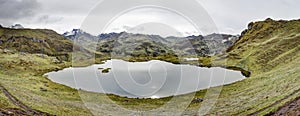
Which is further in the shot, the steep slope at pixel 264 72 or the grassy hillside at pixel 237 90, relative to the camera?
the steep slope at pixel 264 72

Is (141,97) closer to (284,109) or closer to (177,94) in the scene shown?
(177,94)

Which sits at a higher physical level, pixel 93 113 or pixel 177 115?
pixel 177 115

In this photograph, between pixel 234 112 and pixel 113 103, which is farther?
pixel 113 103

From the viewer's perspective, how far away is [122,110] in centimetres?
5359

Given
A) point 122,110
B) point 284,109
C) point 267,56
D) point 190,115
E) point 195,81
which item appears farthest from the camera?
point 267,56

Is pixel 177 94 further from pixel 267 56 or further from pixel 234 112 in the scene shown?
pixel 267 56

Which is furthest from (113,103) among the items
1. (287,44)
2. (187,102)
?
(287,44)

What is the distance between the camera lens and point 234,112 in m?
40.5

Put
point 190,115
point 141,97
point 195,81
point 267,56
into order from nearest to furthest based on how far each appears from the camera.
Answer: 1. point 190,115
2. point 141,97
3. point 195,81
4. point 267,56

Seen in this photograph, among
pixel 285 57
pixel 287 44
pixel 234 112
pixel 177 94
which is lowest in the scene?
pixel 234 112

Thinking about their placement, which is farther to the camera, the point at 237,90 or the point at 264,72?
the point at 264,72

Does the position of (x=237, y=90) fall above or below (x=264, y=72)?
below

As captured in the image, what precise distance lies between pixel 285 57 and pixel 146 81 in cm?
5500

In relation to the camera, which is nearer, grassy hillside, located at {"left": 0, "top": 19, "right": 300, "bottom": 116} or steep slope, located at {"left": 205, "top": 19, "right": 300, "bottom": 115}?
grassy hillside, located at {"left": 0, "top": 19, "right": 300, "bottom": 116}
